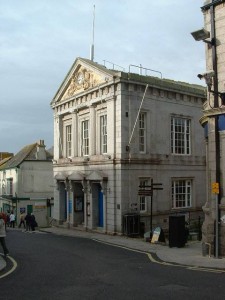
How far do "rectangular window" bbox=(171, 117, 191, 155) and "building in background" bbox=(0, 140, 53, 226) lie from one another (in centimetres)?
1973

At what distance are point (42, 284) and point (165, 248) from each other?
8.74 metres

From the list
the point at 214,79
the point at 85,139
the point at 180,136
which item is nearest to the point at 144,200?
the point at 180,136

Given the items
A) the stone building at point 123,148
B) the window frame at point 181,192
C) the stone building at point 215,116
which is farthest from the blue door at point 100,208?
the stone building at point 215,116

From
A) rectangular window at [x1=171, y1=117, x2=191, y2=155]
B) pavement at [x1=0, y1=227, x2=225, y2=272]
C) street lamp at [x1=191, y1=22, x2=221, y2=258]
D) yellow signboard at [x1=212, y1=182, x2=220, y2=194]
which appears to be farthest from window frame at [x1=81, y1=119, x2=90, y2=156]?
yellow signboard at [x1=212, y1=182, x2=220, y2=194]

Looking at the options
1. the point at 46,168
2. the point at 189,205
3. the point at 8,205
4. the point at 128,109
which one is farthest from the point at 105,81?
the point at 8,205

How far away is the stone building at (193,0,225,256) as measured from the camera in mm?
15422

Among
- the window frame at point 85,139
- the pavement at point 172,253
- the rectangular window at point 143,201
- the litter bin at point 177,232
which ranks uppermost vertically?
the window frame at point 85,139

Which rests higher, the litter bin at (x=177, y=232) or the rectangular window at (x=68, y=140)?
the rectangular window at (x=68, y=140)

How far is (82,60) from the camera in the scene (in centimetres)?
2905

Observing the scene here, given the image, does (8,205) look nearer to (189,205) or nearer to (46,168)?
(46,168)

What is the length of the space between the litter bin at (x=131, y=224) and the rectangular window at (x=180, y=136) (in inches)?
243

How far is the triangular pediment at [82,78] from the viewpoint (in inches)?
1065

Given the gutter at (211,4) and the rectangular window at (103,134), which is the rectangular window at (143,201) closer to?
the rectangular window at (103,134)

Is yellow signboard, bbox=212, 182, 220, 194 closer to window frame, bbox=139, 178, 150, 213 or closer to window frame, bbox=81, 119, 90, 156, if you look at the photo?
window frame, bbox=139, 178, 150, 213
